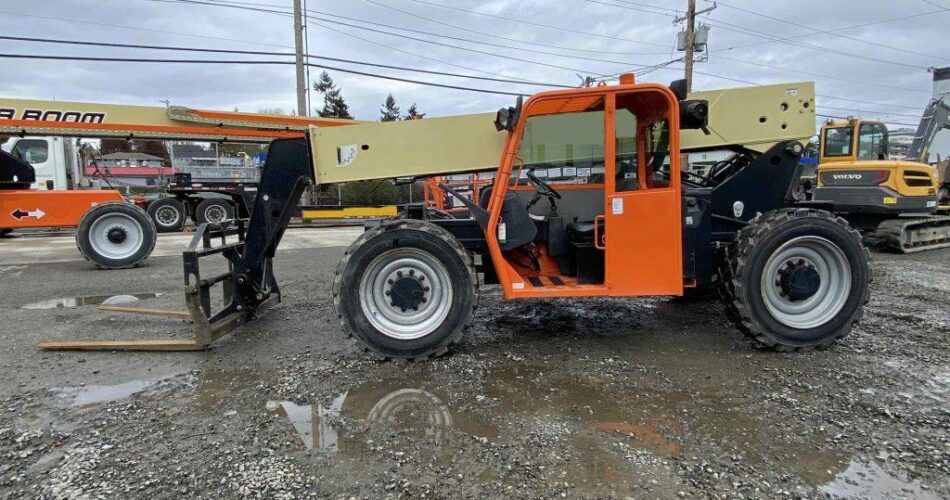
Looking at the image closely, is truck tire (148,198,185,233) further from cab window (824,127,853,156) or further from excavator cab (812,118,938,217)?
cab window (824,127,853,156)

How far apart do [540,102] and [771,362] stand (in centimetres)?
286

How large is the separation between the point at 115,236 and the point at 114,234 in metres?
0.04

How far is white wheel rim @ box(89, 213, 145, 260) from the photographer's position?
9.95 meters

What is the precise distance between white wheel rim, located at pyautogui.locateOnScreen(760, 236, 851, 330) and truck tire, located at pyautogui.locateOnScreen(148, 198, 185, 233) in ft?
63.2

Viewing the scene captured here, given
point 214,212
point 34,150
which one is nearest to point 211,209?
point 214,212

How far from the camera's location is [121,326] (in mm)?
5910

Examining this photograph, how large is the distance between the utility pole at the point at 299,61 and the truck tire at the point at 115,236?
14406mm

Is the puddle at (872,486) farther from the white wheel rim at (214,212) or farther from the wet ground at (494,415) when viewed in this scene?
the white wheel rim at (214,212)

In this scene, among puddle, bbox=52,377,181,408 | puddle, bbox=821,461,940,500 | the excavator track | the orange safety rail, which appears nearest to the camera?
puddle, bbox=821,461,940,500

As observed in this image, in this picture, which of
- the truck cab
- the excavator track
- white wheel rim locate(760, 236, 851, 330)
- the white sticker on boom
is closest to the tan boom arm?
the white sticker on boom

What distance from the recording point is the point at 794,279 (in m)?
4.61

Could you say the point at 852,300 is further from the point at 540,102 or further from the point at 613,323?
the point at 540,102

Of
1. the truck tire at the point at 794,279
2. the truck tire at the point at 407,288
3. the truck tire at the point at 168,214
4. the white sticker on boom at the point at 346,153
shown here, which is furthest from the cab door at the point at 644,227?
the truck tire at the point at 168,214

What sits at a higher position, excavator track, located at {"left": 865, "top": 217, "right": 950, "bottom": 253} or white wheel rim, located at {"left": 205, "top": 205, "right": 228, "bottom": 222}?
white wheel rim, located at {"left": 205, "top": 205, "right": 228, "bottom": 222}
